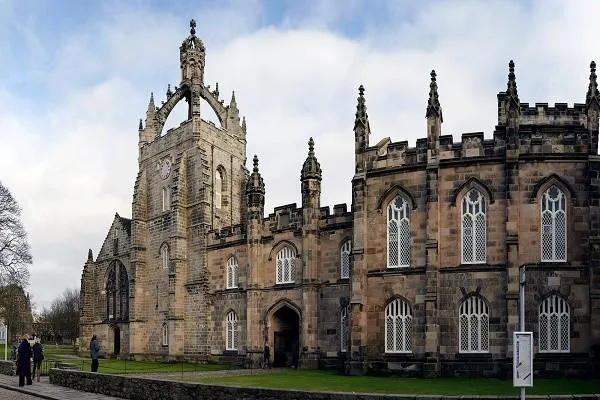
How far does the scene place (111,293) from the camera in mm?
56125

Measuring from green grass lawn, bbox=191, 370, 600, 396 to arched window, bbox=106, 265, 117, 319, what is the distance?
2896 centimetres

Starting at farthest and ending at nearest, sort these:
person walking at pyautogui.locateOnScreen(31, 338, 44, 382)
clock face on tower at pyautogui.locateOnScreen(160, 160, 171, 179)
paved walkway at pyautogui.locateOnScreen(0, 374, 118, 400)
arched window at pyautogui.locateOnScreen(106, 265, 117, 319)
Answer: arched window at pyautogui.locateOnScreen(106, 265, 117, 319)
clock face on tower at pyautogui.locateOnScreen(160, 160, 171, 179)
person walking at pyautogui.locateOnScreen(31, 338, 44, 382)
paved walkway at pyautogui.locateOnScreen(0, 374, 118, 400)

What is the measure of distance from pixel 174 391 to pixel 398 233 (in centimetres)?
1337

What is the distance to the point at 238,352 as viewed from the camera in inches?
1623

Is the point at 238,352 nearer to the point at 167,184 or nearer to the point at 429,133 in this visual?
the point at 167,184

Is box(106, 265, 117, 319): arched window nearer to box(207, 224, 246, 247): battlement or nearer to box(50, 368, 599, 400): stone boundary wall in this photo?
box(207, 224, 246, 247): battlement

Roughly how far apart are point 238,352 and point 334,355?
788cm

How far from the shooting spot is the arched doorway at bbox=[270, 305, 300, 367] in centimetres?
3956

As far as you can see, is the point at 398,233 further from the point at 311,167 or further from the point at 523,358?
the point at 523,358

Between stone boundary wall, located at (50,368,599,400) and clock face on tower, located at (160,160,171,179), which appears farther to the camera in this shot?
clock face on tower, located at (160,160,171,179)

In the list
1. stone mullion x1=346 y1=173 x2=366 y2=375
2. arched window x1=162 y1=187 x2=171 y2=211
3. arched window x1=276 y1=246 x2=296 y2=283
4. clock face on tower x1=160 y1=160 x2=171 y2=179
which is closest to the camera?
stone mullion x1=346 y1=173 x2=366 y2=375

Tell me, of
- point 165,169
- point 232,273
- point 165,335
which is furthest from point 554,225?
point 165,169

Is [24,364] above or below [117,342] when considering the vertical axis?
above

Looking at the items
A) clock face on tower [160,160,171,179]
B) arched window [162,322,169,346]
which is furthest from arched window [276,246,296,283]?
clock face on tower [160,160,171,179]
